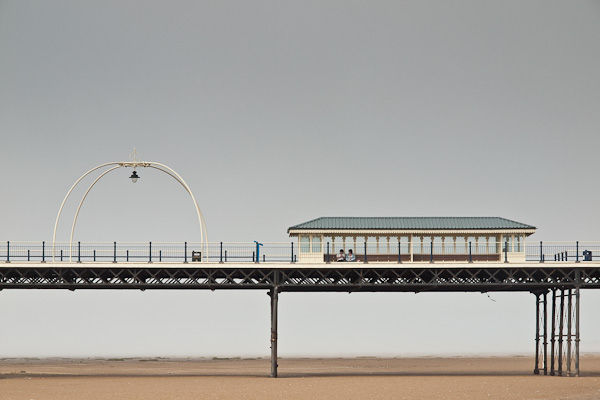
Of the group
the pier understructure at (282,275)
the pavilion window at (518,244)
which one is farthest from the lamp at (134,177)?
the pavilion window at (518,244)

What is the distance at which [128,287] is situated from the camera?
6100cm

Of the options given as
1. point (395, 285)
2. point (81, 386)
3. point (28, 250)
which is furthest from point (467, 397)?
point (28, 250)

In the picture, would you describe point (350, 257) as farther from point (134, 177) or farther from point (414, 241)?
point (134, 177)

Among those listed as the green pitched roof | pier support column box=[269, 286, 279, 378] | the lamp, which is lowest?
pier support column box=[269, 286, 279, 378]

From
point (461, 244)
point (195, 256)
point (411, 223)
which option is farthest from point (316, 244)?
point (461, 244)

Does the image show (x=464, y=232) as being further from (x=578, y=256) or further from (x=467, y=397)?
(x=467, y=397)

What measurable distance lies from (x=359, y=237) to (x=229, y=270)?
8.44 meters

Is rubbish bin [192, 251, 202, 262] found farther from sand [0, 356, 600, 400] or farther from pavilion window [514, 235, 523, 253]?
pavilion window [514, 235, 523, 253]

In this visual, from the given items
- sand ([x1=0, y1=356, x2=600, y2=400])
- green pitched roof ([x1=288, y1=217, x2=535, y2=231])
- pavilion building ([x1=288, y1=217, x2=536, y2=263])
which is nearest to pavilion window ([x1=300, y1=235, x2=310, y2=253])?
pavilion building ([x1=288, y1=217, x2=536, y2=263])

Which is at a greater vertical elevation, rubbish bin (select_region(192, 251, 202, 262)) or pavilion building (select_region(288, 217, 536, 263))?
pavilion building (select_region(288, 217, 536, 263))

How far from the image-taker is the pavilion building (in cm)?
6253

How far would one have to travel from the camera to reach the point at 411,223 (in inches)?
2482

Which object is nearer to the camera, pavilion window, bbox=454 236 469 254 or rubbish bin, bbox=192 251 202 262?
rubbish bin, bbox=192 251 202 262

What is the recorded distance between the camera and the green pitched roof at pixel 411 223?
6269 cm
